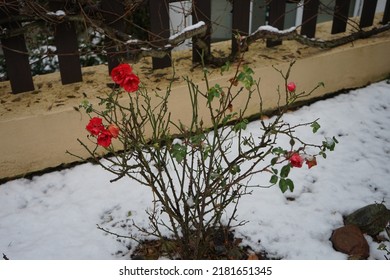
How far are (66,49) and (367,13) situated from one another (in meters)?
2.55

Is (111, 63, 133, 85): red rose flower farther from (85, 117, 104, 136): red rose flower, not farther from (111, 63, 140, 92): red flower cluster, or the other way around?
(85, 117, 104, 136): red rose flower

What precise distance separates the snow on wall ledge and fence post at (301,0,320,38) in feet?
0.74

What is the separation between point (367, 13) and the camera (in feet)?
11.8

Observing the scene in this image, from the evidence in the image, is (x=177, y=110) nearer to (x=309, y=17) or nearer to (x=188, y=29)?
(x=188, y=29)

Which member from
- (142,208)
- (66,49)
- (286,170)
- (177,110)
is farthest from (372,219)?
(66,49)

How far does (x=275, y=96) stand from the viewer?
317 cm

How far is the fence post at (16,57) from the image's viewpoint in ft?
7.94

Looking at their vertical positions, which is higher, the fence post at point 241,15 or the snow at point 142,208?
the fence post at point 241,15

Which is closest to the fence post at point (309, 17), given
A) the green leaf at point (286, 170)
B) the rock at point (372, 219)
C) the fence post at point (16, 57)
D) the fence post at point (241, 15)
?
the fence post at point (241, 15)

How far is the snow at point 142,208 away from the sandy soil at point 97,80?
1.43 feet

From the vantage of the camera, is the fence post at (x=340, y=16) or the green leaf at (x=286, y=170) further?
the fence post at (x=340, y=16)

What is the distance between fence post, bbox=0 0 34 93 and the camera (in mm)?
2420

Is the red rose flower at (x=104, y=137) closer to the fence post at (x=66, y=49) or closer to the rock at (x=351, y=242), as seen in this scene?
the fence post at (x=66, y=49)

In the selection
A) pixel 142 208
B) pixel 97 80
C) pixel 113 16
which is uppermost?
pixel 113 16
